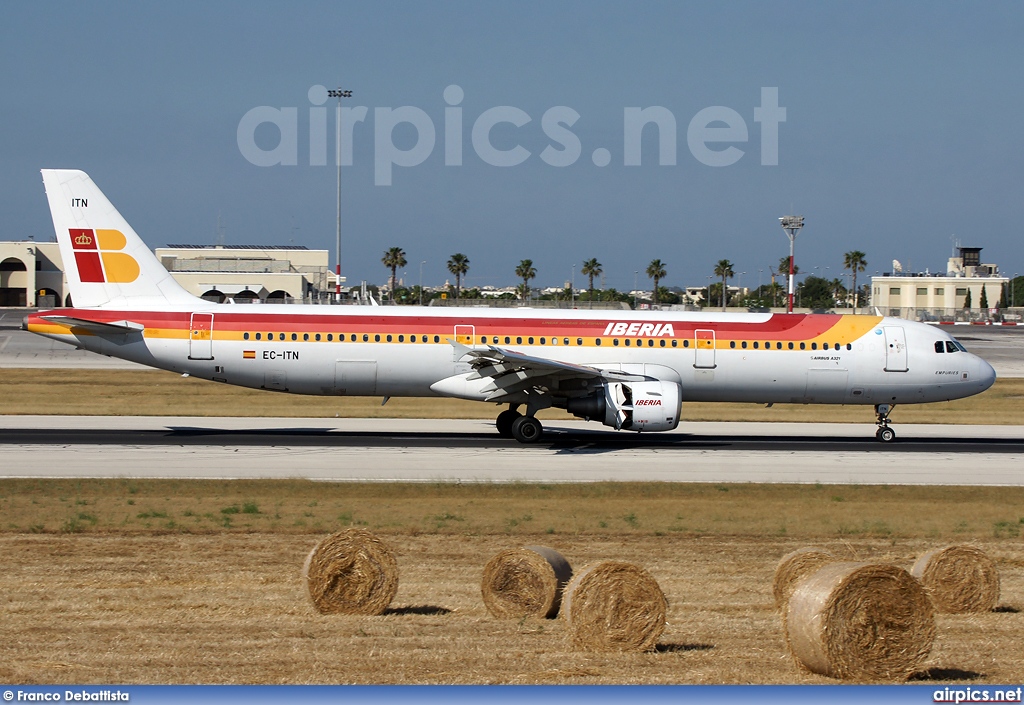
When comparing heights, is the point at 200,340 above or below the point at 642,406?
above

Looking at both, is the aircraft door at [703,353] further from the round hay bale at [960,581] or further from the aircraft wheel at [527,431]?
the round hay bale at [960,581]

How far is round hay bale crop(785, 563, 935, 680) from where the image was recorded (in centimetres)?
902

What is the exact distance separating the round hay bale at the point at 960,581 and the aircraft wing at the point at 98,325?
2321cm

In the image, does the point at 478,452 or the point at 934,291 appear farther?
the point at 934,291

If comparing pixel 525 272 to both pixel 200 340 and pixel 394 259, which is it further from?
pixel 200 340

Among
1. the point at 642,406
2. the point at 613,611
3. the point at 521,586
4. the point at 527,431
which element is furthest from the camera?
the point at 527,431

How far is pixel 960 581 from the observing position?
12.5 meters

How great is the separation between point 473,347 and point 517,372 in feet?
5.17

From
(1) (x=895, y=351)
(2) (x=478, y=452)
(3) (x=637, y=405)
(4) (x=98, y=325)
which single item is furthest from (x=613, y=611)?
(1) (x=895, y=351)

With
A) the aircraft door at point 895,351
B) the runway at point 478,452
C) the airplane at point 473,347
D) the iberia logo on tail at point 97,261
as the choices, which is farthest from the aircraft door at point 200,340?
the aircraft door at point 895,351

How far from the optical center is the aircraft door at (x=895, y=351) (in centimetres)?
3164

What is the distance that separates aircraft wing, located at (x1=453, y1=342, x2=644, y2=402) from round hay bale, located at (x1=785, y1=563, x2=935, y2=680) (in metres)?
19.2

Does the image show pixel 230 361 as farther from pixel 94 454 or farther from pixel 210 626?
pixel 210 626

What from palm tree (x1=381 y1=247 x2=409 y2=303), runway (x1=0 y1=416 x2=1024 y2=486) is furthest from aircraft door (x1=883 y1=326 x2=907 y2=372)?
palm tree (x1=381 y1=247 x2=409 y2=303)
